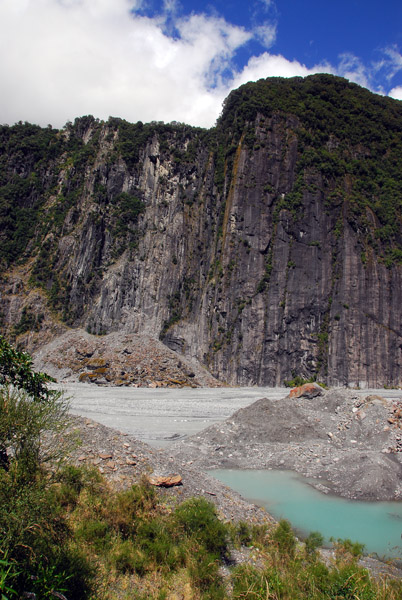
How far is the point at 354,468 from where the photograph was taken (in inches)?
597

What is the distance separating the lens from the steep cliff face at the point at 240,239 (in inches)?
2154

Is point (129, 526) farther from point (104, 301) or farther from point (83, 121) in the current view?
point (83, 121)

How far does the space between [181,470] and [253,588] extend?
4743 mm

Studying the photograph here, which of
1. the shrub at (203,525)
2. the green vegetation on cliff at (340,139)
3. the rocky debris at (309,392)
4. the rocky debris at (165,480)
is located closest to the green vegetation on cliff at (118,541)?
the shrub at (203,525)

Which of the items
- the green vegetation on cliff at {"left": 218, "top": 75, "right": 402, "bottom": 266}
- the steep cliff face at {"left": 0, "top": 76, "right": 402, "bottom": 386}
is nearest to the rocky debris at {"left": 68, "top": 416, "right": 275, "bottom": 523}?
the steep cliff face at {"left": 0, "top": 76, "right": 402, "bottom": 386}

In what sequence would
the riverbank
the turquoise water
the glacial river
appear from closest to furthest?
the riverbank
the turquoise water
the glacial river

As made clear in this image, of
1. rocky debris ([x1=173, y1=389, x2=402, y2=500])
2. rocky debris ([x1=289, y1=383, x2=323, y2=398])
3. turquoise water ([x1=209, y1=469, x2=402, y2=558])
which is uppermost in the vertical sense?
rocky debris ([x1=289, y1=383, x2=323, y2=398])

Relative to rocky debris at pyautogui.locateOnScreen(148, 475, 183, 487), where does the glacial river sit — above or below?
below

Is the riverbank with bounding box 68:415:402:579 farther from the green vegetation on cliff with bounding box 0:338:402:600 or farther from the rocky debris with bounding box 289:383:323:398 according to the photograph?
the rocky debris with bounding box 289:383:323:398

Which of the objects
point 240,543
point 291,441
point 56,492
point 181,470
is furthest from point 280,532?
point 291,441

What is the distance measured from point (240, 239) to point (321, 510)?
163ft

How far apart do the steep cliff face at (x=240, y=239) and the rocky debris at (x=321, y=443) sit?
31.8m

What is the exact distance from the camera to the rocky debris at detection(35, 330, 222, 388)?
44.0 meters

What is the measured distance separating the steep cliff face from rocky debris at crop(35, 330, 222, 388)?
34.8 feet
